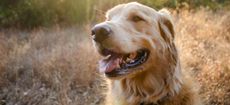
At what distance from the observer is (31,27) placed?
37.1ft

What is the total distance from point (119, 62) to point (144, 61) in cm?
21

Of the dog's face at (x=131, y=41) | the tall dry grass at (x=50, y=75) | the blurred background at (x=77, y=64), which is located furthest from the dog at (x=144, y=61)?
the tall dry grass at (x=50, y=75)

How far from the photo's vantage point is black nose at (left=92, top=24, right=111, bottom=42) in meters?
3.49

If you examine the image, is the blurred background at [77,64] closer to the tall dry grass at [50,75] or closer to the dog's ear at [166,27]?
the tall dry grass at [50,75]

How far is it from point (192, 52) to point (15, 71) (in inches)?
104

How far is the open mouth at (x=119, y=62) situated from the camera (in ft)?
12.3

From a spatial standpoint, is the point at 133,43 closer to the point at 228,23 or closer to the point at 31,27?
the point at 228,23

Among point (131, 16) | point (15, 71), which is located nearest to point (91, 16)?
point (15, 71)

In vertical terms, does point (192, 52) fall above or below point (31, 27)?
above

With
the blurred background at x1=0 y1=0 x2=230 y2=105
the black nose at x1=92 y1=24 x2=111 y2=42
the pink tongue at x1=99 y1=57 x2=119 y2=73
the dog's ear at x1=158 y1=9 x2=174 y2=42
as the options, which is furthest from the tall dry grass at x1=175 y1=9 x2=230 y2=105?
the black nose at x1=92 y1=24 x2=111 y2=42

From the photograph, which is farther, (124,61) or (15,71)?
(15,71)

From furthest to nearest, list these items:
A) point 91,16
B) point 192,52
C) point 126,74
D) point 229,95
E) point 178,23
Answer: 1. point 91,16
2. point 178,23
3. point 192,52
4. point 229,95
5. point 126,74

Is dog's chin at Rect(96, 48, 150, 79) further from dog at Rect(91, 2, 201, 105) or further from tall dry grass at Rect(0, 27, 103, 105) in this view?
tall dry grass at Rect(0, 27, 103, 105)

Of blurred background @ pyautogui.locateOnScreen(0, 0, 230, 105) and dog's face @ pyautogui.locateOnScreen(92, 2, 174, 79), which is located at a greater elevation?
dog's face @ pyautogui.locateOnScreen(92, 2, 174, 79)
